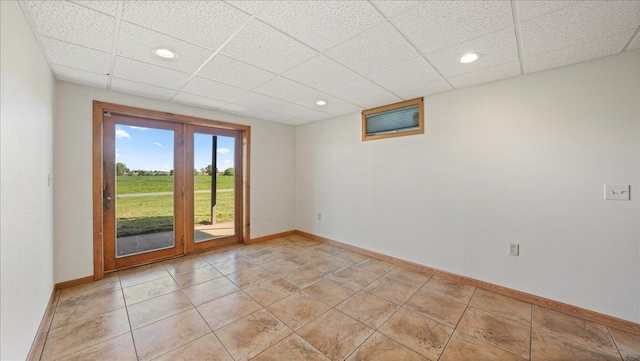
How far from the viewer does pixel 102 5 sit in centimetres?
156

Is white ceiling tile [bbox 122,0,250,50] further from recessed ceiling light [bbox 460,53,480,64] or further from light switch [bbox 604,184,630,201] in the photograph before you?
light switch [bbox 604,184,630,201]

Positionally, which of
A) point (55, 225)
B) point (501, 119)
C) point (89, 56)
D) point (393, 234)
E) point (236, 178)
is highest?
point (89, 56)

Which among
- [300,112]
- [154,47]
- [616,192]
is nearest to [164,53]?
[154,47]

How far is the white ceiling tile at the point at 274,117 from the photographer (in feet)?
14.3

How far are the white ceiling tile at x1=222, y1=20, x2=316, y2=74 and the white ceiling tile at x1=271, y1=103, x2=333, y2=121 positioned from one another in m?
1.42

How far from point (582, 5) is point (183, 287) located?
4320 millimetres

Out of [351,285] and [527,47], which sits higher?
[527,47]

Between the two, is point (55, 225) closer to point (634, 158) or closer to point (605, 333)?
point (605, 333)

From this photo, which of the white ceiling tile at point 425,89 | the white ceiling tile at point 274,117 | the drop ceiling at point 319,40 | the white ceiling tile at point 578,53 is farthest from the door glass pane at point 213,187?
the white ceiling tile at point 578,53

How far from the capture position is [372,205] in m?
3.98

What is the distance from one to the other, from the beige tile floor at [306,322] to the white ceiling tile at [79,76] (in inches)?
95.4

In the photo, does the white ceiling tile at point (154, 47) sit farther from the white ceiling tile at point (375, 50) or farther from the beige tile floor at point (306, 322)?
the beige tile floor at point (306, 322)

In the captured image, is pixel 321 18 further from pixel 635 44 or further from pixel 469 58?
pixel 635 44

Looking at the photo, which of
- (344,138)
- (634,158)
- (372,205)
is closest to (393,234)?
(372,205)
